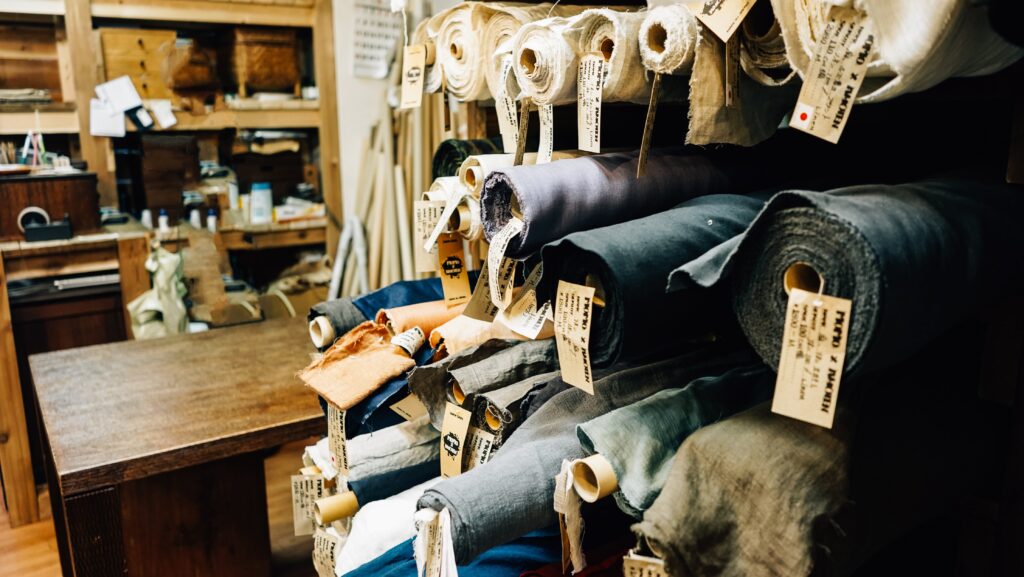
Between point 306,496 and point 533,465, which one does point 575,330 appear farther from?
point 306,496

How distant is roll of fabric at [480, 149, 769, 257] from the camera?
100 cm

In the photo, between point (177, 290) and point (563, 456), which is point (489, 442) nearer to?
point (563, 456)

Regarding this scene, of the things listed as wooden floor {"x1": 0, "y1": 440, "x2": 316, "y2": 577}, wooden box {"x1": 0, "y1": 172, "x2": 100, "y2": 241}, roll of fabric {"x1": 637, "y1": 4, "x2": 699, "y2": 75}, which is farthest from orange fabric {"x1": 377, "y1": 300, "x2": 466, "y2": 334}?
wooden box {"x1": 0, "y1": 172, "x2": 100, "y2": 241}

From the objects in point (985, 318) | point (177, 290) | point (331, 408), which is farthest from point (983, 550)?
point (177, 290)

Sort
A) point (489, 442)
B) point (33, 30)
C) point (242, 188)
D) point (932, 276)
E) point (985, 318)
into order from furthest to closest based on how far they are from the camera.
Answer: point (242, 188) < point (33, 30) < point (489, 442) < point (985, 318) < point (932, 276)

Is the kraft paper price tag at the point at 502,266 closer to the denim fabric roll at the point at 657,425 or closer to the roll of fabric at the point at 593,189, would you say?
the roll of fabric at the point at 593,189

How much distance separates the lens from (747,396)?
3.28ft

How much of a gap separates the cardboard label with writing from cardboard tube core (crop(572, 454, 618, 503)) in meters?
0.58

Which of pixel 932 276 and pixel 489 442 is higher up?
pixel 932 276

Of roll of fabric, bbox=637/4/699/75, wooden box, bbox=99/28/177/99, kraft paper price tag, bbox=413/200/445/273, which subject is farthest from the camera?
wooden box, bbox=99/28/177/99

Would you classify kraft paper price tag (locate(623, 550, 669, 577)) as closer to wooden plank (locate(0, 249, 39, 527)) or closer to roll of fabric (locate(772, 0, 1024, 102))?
roll of fabric (locate(772, 0, 1024, 102))

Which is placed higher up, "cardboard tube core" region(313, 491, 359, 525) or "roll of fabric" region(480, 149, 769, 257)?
"roll of fabric" region(480, 149, 769, 257)

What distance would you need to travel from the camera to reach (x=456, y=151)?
1.48m

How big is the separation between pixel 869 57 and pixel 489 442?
74cm
